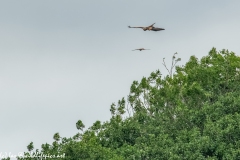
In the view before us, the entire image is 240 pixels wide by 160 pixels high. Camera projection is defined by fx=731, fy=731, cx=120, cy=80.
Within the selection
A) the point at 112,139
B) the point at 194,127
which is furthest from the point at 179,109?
the point at 112,139

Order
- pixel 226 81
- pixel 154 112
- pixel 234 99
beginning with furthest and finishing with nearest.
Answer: pixel 154 112
pixel 226 81
pixel 234 99

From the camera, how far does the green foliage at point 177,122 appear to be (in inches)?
1144

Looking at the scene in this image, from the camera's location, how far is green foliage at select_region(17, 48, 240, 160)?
29047mm

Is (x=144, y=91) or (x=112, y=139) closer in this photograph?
(x=112, y=139)

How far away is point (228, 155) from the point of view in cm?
2817

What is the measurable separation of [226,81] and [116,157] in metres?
7.37

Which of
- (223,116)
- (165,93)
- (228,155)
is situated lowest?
(228,155)

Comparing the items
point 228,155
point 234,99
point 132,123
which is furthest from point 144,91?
point 228,155

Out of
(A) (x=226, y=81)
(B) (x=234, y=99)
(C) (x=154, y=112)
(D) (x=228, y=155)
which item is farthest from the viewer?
(C) (x=154, y=112)

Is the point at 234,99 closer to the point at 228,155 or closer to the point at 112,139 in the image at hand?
the point at 228,155

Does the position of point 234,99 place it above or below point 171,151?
above

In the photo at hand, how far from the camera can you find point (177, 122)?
32.7 m

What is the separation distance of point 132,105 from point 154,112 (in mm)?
2075

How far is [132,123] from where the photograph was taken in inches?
1271
